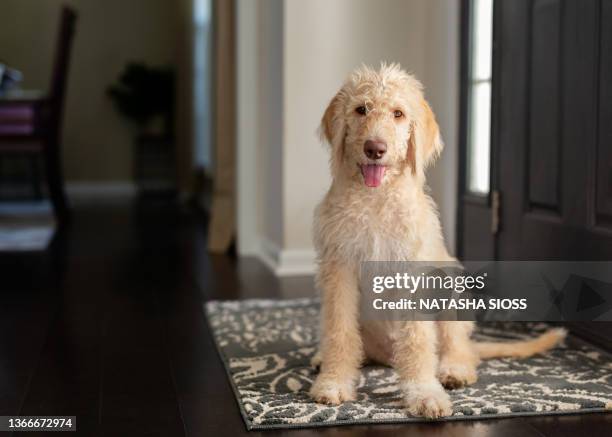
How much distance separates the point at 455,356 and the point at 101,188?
7.73 m

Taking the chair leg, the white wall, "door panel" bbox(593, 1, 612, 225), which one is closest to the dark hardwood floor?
the white wall

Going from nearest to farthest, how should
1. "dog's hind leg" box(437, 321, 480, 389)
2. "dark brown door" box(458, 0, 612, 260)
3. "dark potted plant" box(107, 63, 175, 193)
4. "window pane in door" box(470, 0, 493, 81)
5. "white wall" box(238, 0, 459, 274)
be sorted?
"dog's hind leg" box(437, 321, 480, 389) < "dark brown door" box(458, 0, 612, 260) < "window pane in door" box(470, 0, 493, 81) < "white wall" box(238, 0, 459, 274) < "dark potted plant" box(107, 63, 175, 193)

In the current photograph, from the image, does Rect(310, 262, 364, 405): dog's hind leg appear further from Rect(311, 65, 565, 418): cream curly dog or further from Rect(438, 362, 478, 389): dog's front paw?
Rect(438, 362, 478, 389): dog's front paw

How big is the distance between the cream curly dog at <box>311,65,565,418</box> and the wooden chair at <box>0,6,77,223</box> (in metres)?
4.41

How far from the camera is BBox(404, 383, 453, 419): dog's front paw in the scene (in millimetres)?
1746

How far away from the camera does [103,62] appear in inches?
362

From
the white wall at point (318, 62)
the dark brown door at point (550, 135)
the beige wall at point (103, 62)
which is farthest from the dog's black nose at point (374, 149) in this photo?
the beige wall at point (103, 62)

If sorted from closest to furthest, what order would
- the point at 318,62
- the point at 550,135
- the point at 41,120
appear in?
the point at 550,135, the point at 318,62, the point at 41,120

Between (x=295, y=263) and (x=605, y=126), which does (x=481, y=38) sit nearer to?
(x=605, y=126)

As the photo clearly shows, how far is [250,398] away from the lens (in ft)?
6.25

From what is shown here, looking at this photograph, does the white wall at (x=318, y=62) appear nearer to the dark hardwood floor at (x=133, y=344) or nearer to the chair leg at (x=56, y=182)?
the dark hardwood floor at (x=133, y=344)

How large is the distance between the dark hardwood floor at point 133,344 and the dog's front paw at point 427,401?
31mm

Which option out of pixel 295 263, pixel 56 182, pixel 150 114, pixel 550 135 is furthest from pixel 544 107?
pixel 150 114

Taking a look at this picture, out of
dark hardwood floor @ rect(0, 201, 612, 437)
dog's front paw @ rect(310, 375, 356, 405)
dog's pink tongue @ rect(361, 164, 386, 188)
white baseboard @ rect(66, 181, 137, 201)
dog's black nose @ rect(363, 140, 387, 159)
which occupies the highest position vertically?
dog's black nose @ rect(363, 140, 387, 159)
